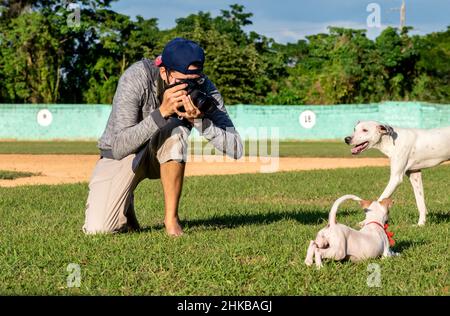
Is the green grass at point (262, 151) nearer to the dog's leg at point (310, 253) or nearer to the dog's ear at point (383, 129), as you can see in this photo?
the dog's ear at point (383, 129)

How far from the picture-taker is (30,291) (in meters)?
4.50

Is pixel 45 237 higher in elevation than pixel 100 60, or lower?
lower

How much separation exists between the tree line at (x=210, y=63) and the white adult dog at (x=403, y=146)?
35249 mm

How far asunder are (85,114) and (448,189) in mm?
A: 30020

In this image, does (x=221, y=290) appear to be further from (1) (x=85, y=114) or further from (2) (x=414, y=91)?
(2) (x=414, y=91)

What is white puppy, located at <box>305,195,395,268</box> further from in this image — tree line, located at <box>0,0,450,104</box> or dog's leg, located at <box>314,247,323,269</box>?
tree line, located at <box>0,0,450,104</box>

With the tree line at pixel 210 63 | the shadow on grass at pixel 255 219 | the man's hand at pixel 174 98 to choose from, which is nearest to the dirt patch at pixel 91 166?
the shadow on grass at pixel 255 219

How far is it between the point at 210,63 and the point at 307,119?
22.8ft

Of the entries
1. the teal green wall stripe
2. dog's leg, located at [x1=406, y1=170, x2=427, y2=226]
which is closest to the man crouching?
dog's leg, located at [x1=406, y1=170, x2=427, y2=226]

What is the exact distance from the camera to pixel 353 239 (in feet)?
17.0

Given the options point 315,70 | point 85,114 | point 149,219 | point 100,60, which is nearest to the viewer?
point 149,219

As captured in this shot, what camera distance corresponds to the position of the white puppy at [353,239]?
500cm

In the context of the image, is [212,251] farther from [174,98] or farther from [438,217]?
[438,217]

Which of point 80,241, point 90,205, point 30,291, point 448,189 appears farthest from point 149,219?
point 448,189
